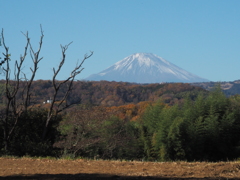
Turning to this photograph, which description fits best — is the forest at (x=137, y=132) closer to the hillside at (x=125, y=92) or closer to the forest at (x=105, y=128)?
the forest at (x=105, y=128)

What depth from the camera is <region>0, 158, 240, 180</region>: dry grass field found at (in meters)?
6.89

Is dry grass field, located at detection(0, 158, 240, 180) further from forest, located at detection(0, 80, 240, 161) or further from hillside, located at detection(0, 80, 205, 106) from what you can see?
hillside, located at detection(0, 80, 205, 106)

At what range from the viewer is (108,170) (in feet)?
24.8

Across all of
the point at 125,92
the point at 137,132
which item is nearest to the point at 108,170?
the point at 137,132

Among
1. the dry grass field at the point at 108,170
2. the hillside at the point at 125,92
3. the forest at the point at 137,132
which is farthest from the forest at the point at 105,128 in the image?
the hillside at the point at 125,92

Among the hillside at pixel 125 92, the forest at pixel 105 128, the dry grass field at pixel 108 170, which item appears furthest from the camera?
the hillside at pixel 125 92

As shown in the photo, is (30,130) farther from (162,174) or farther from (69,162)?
(162,174)

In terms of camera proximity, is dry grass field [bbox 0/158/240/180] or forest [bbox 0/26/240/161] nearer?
dry grass field [bbox 0/158/240/180]

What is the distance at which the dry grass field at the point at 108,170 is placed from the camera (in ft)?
22.6

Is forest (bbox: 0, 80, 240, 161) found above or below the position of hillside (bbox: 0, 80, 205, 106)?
below

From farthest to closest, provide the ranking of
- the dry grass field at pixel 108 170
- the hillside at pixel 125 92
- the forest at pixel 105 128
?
the hillside at pixel 125 92, the forest at pixel 105 128, the dry grass field at pixel 108 170

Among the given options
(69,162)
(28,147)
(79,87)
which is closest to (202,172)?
(69,162)

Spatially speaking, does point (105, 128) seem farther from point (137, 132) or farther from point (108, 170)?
point (108, 170)

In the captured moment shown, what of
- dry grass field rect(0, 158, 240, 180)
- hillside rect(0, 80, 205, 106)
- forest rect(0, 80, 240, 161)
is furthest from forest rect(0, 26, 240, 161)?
hillside rect(0, 80, 205, 106)
